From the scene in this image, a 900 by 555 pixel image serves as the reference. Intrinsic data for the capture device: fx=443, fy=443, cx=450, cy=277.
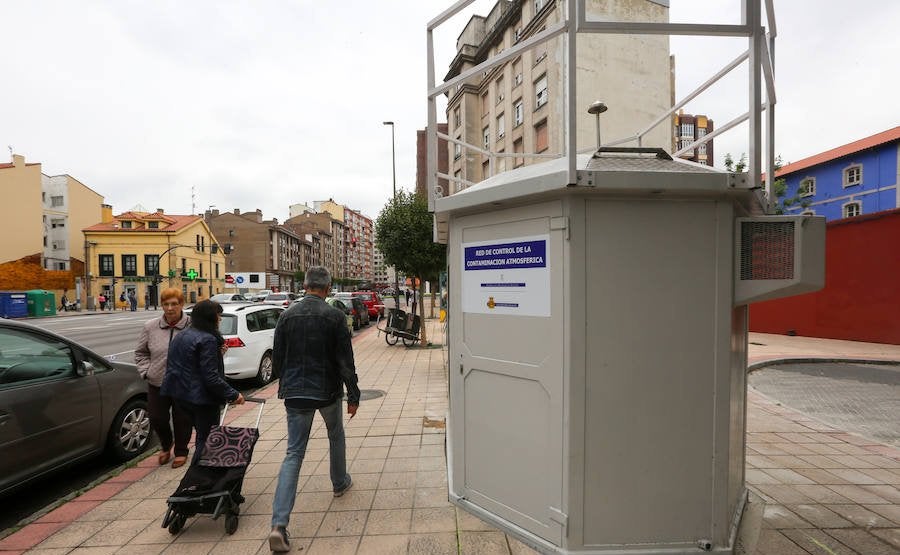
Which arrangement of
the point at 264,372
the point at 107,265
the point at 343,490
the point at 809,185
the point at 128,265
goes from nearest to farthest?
the point at 343,490 < the point at 264,372 < the point at 809,185 < the point at 107,265 < the point at 128,265

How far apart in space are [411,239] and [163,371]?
931cm

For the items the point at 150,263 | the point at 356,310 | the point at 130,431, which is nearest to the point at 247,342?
the point at 130,431

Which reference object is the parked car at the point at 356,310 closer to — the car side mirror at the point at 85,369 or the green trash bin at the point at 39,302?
the car side mirror at the point at 85,369

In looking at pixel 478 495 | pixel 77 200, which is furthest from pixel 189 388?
pixel 77 200

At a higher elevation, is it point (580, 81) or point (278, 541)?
point (580, 81)

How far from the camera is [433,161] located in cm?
334

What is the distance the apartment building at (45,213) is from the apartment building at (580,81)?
42.0m

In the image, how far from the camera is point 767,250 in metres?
2.54

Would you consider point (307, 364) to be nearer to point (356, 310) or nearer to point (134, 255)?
point (356, 310)

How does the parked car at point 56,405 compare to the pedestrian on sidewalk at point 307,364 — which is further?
the parked car at point 56,405

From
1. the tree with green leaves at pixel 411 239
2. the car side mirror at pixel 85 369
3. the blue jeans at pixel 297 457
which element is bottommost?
the blue jeans at pixel 297 457

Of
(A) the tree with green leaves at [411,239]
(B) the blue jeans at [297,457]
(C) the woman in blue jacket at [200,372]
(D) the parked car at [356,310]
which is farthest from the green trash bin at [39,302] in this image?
(B) the blue jeans at [297,457]

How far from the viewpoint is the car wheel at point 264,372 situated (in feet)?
27.7

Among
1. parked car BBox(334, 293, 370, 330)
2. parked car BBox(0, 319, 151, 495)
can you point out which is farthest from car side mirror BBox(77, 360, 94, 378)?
parked car BBox(334, 293, 370, 330)
